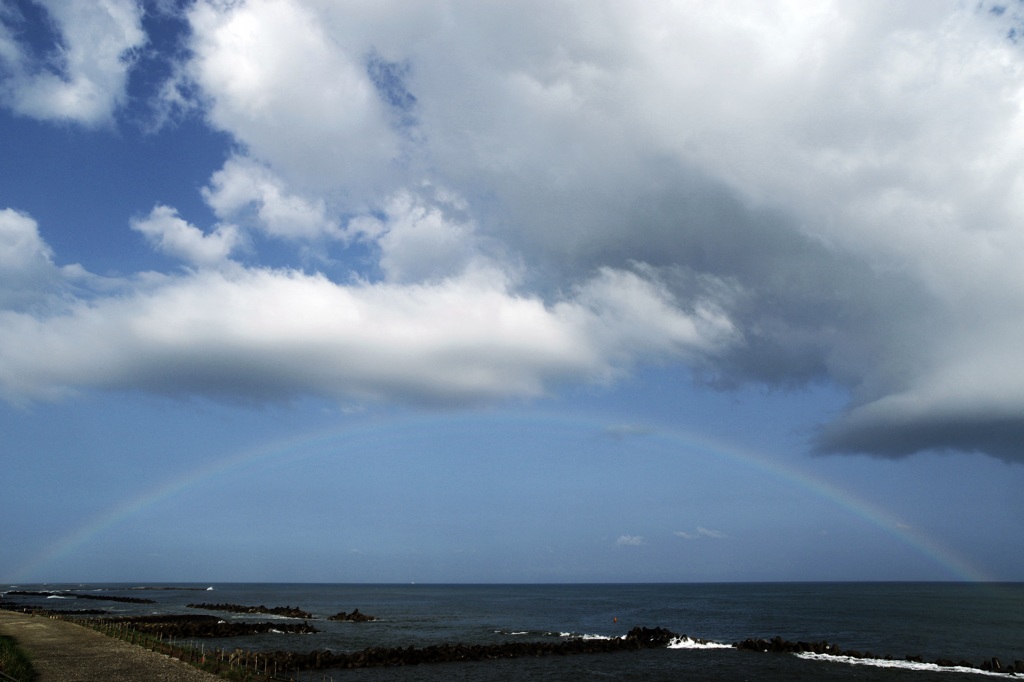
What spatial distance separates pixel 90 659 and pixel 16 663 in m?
6.16

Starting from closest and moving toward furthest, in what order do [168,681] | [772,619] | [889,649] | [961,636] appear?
[168,681] < [889,649] < [961,636] < [772,619]

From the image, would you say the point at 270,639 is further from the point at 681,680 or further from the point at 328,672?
the point at 681,680

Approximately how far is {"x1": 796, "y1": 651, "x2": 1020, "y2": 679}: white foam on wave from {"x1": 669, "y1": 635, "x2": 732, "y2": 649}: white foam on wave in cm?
747

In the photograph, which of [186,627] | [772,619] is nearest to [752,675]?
[186,627]

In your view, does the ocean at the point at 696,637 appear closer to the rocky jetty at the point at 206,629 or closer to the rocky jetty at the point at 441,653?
the rocky jetty at the point at 441,653

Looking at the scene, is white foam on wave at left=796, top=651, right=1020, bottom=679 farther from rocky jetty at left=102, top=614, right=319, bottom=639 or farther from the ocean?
rocky jetty at left=102, top=614, right=319, bottom=639

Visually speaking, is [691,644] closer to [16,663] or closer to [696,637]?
[696,637]

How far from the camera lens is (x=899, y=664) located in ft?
165

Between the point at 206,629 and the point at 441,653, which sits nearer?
the point at 441,653

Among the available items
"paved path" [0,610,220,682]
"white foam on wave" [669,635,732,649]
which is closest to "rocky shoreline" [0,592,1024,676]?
"white foam on wave" [669,635,732,649]

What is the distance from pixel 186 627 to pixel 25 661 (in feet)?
105

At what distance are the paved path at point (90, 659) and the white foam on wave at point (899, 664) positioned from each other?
148 feet

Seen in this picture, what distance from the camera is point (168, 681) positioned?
32125 millimetres

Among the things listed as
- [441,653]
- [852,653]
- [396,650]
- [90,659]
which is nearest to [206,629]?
[396,650]
